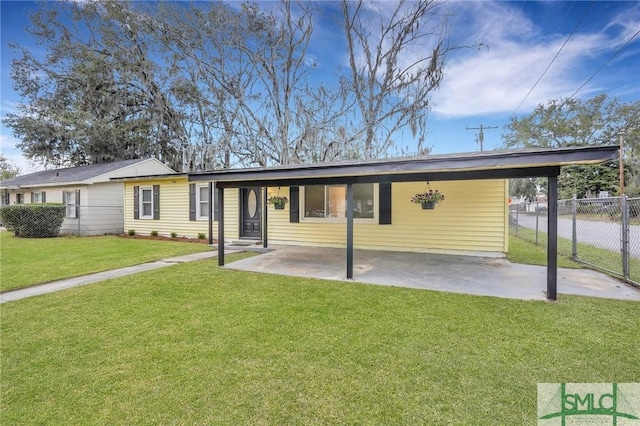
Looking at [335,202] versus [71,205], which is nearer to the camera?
[335,202]

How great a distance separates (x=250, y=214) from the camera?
33.2 ft

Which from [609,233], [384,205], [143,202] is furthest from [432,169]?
[143,202]

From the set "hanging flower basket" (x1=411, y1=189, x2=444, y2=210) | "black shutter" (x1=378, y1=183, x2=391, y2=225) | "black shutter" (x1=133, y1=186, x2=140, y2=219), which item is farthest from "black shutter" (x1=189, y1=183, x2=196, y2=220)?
"hanging flower basket" (x1=411, y1=189, x2=444, y2=210)

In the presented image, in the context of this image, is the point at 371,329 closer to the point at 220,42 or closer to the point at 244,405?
the point at 244,405

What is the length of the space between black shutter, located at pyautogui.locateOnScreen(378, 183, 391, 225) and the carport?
270 centimetres

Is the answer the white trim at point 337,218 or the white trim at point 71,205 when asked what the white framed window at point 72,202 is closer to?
the white trim at point 71,205

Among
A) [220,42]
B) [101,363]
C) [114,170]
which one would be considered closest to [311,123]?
[220,42]

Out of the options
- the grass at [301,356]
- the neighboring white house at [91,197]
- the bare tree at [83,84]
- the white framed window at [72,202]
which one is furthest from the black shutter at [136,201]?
the bare tree at [83,84]

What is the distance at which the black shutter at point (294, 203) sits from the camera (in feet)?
29.8

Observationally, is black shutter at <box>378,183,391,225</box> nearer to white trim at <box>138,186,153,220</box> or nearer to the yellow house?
the yellow house

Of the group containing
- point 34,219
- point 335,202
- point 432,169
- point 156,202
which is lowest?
point 34,219

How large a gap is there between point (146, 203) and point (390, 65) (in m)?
13.6

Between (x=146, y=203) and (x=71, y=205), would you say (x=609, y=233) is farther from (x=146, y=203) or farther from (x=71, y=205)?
(x=71, y=205)

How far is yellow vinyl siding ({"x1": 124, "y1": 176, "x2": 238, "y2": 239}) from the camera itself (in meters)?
10.3
